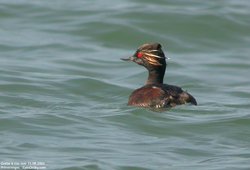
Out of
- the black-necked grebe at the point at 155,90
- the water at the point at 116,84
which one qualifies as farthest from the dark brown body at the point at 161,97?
the water at the point at 116,84

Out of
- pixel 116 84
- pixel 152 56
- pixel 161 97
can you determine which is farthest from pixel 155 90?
pixel 116 84

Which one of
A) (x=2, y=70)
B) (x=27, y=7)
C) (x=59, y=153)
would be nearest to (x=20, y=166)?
(x=59, y=153)

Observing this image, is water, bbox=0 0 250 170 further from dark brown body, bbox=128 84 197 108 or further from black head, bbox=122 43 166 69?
black head, bbox=122 43 166 69

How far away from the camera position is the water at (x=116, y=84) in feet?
43.2

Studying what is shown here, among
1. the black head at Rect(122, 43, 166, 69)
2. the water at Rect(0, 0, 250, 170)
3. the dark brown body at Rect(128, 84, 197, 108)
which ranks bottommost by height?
the water at Rect(0, 0, 250, 170)

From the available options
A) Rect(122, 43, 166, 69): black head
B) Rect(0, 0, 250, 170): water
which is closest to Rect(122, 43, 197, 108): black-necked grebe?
Rect(122, 43, 166, 69): black head

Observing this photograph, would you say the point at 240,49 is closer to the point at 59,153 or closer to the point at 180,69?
the point at 180,69

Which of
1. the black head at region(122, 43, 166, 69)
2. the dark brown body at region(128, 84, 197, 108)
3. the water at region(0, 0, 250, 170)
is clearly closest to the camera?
the water at region(0, 0, 250, 170)

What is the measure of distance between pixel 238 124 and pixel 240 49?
A: 291 inches

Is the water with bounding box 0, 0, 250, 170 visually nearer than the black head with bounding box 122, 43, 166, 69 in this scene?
Yes

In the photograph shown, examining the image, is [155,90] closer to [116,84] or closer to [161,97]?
[161,97]

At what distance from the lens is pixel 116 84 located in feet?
60.2

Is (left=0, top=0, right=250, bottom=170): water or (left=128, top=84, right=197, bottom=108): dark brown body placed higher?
(left=128, top=84, right=197, bottom=108): dark brown body

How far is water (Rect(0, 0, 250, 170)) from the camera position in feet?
43.2
